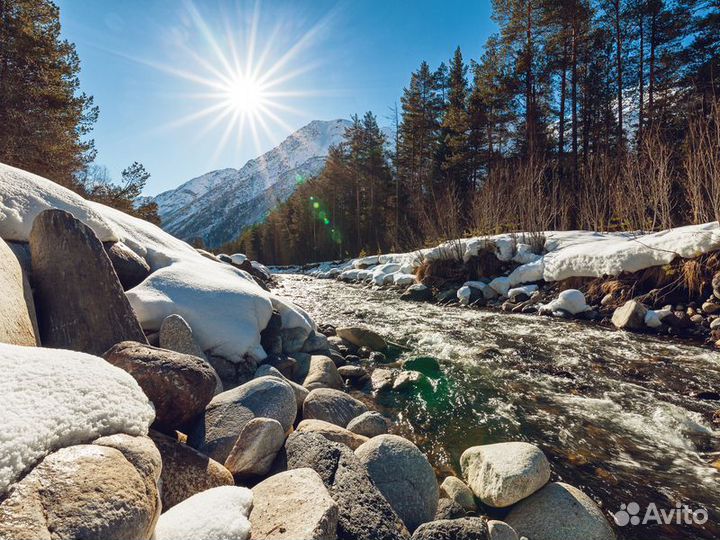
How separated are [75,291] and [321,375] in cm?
278

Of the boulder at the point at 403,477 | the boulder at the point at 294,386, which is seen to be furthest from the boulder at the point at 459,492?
the boulder at the point at 294,386

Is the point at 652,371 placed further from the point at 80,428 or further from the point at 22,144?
the point at 22,144

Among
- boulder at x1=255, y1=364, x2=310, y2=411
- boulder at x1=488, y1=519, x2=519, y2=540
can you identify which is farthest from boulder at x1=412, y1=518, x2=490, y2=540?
boulder at x1=255, y1=364, x2=310, y2=411

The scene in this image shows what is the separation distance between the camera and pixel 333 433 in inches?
110

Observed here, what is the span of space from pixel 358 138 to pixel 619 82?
21020 mm

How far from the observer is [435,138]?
28.4m

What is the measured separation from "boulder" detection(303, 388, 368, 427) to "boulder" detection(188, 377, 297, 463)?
0.43 m

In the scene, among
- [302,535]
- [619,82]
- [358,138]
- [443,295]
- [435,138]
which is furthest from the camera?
[358,138]

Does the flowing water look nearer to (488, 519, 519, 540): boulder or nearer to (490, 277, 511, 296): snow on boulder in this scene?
(488, 519, 519, 540): boulder

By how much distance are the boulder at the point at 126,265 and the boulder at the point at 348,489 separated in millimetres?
3526

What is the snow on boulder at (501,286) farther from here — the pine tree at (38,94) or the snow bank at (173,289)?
the pine tree at (38,94)

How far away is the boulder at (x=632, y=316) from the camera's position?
264 inches

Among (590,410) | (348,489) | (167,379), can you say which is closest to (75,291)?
(167,379)

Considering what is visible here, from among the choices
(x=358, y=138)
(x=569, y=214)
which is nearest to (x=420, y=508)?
(x=569, y=214)
